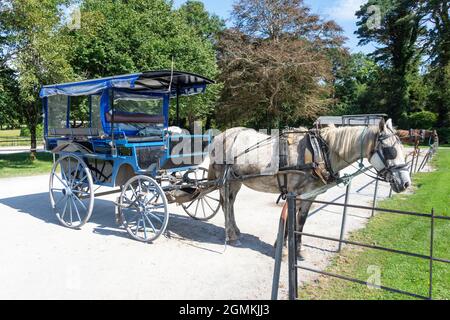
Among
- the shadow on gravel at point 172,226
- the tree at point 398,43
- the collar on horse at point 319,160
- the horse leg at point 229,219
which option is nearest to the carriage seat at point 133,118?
the shadow on gravel at point 172,226

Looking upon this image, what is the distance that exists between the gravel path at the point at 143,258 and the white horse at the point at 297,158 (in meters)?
0.48

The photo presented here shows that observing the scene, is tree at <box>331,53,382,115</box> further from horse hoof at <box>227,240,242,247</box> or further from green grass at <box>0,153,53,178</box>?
horse hoof at <box>227,240,242,247</box>

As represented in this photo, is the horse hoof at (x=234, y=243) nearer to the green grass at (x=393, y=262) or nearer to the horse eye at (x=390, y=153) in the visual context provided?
the green grass at (x=393, y=262)

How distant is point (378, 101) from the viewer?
3453 centimetres

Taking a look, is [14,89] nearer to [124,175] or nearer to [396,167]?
[124,175]

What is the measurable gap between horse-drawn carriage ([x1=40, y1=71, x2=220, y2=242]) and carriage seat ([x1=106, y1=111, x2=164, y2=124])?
18mm

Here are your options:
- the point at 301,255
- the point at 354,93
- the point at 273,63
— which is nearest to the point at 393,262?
the point at 301,255

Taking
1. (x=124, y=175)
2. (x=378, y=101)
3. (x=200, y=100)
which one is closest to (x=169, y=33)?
(x=200, y=100)

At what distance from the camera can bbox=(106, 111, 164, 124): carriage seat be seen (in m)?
5.96

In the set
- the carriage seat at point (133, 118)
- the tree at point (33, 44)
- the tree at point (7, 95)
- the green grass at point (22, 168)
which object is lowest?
the green grass at point (22, 168)

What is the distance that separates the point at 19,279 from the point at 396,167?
15.5 feet

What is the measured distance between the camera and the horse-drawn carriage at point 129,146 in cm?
575

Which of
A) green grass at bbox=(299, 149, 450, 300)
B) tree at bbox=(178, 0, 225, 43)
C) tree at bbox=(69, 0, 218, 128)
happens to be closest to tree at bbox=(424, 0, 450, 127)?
tree at bbox=(178, 0, 225, 43)

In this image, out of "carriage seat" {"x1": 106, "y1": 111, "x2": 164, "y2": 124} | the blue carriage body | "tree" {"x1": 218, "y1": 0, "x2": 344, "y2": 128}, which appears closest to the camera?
the blue carriage body
